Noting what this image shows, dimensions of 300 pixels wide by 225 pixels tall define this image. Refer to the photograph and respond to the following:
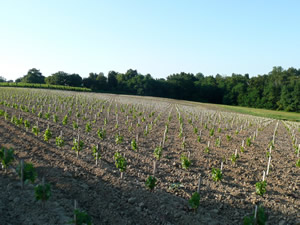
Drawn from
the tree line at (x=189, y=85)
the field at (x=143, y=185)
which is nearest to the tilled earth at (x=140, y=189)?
the field at (x=143, y=185)

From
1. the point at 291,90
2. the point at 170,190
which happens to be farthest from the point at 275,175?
the point at 291,90

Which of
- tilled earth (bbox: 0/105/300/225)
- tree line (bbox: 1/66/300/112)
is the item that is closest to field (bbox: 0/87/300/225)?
tilled earth (bbox: 0/105/300/225)

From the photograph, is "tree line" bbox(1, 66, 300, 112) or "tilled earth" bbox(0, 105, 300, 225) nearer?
"tilled earth" bbox(0, 105, 300, 225)

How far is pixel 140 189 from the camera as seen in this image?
7766 millimetres

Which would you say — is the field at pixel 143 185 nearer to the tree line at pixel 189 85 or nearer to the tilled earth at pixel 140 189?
the tilled earth at pixel 140 189

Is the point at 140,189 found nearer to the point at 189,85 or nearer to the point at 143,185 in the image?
the point at 143,185

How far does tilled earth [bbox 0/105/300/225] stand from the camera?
6.30 meters

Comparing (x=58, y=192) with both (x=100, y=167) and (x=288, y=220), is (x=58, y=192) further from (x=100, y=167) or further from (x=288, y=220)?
(x=288, y=220)

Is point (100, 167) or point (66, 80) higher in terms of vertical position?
point (66, 80)

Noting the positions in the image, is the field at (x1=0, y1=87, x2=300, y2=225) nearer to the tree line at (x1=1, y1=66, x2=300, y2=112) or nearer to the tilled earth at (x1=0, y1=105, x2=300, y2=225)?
the tilled earth at (x1=0, y1=105, x2=300, y2=225)

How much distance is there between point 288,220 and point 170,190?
3409 mm

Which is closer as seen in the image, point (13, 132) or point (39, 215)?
point (39, 215)

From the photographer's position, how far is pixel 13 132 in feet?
44.9

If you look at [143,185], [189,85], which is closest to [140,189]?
[143,185]
